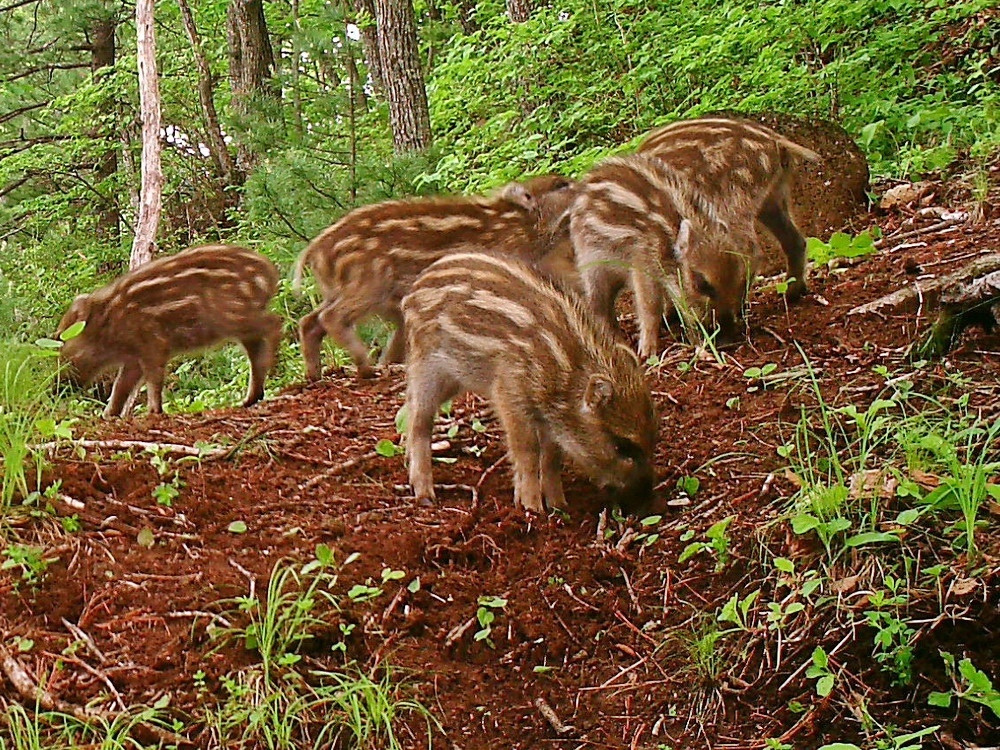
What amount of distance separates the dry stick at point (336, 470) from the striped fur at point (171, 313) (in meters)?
2.06

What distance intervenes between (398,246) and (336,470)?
200 centimetres

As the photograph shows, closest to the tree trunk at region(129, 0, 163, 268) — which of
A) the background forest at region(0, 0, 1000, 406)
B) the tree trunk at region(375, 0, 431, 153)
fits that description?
the background forest at region(0, 0, 1000, 406)

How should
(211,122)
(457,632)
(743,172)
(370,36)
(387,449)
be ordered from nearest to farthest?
1. (457,632)
2. (387,449)
3. (743,172)
4. (211,122)
5. (370,36)

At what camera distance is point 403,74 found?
9.81 metres

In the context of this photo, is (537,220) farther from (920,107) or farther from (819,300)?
(920,107)

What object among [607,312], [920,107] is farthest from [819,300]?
[920,107]

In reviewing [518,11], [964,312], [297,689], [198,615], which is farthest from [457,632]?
[518,11]

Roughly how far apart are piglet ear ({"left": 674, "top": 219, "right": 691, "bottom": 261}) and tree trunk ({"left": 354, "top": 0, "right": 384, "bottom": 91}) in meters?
7.21

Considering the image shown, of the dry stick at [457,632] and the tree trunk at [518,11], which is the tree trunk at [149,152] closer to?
the tree trunk at [518,11]

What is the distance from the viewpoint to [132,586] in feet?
10.9

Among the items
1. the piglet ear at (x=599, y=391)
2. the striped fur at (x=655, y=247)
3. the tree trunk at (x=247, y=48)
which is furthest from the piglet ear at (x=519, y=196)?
the tree trunk at (x=247, y=48)

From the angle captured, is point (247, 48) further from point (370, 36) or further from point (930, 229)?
point (930, 229)

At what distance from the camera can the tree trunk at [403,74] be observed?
384 inches

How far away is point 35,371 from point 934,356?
4.01m
